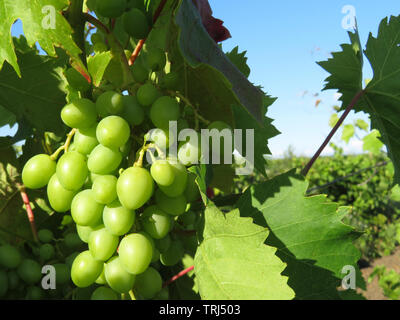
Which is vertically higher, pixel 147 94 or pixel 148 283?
pixel 147 94

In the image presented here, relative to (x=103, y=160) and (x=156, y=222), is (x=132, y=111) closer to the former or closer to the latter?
(x=103, y=160)

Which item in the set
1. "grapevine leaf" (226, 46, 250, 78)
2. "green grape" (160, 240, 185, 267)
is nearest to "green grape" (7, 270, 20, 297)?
"green grape" (160, 240, 185, 267)

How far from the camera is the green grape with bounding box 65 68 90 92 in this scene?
0.62 metres

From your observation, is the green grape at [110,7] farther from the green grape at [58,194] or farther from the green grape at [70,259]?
the green grape at [70,259]

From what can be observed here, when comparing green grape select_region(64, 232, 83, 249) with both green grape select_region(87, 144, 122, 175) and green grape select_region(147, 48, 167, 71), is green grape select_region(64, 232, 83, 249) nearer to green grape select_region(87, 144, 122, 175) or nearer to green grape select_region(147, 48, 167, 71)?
green grape select_region(87, 144, 122, 175)

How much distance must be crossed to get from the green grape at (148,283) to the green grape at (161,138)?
25 cm

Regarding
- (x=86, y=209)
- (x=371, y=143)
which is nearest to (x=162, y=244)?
(x=86, y=209)

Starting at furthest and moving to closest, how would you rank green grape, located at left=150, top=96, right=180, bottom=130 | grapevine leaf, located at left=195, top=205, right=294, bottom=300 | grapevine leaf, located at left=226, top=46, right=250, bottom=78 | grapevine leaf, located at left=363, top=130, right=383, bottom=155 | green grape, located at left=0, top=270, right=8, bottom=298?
grapevine leaf, located at left=363, top=130, right=383, bottom=155 → grapevine leaf, located at left=226, top=46, right=250, bottom=78 → green grape, located at left=0, top=270, right=8, bottom=298 → green grape, located at left=150, top=96, right=180, bottom=130 → grapevine leaf, located at left=195, top=205, right=294, bottom=300

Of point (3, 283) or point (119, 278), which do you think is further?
point (3, 283)

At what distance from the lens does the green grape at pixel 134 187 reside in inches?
23.5

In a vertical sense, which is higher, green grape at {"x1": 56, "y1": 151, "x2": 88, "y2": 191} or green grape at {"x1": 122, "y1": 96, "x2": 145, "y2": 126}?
green grape at {"x1": 122, "y1": 96, "x2": 145, "y2": 126}

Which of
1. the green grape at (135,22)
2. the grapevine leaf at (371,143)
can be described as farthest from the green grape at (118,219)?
the grapevine leaf at (371,143)

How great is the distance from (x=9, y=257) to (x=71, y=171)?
0.93 feet

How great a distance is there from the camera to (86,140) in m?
0.69
